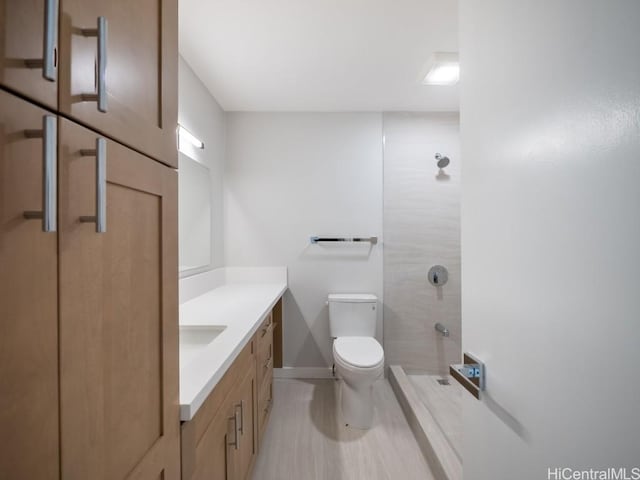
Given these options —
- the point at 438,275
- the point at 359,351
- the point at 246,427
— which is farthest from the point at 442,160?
the point at 246,427

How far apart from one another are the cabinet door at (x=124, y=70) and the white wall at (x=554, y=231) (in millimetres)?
756

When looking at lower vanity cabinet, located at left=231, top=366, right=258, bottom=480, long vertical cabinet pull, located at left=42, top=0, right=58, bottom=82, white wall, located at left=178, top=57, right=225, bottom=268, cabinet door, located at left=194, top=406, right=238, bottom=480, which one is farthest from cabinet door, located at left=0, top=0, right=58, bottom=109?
white wall, located at left=178, top=57, right=225, bottom=268

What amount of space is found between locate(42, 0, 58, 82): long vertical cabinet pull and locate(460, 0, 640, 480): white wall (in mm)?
763

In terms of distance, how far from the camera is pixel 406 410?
216 centimetres

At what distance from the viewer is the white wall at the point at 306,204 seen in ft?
9.00

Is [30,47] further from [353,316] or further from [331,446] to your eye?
[353,316]

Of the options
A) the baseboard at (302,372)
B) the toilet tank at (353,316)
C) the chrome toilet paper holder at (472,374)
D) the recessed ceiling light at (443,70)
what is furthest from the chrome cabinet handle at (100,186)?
the baseboard at (302,372)

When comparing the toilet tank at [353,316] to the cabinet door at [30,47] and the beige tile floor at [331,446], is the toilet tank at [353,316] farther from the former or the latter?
the cabinet door at [30,47]

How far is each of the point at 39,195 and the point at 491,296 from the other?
2.90ft

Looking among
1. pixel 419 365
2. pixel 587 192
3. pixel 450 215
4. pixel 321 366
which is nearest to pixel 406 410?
pixel 419 365

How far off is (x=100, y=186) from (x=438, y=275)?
2697mm

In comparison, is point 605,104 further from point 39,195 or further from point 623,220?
point 39,195

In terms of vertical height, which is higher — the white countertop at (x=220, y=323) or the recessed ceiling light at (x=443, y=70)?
the recessed ceiling light at (x=443, y=70)

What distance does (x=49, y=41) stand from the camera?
1.25 feet
